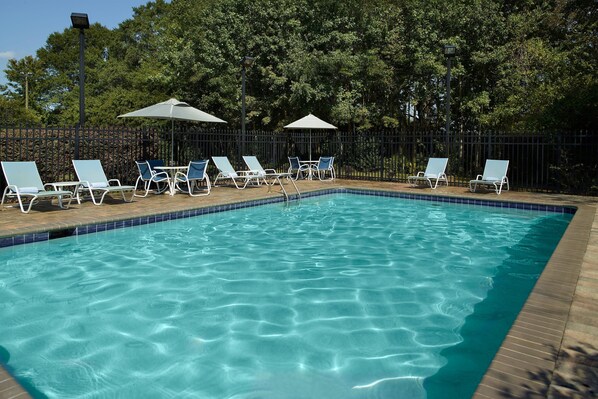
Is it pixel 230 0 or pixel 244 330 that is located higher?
pixel 230 0

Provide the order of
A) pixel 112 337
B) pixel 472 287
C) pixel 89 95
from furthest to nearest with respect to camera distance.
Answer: pixel 89 95
pixel 472 287
pixel 112 337

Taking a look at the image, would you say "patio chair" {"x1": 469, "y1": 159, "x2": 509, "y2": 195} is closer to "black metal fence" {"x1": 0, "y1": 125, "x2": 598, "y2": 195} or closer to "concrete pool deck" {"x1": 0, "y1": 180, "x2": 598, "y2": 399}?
"black metal fence" {"x1": 0, "y1": 125, "x2": 598, "y2": 195}

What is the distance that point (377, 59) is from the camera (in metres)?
19.0

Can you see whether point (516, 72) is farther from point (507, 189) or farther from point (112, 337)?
point (112, 337)

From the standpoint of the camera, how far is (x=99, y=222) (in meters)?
7.12

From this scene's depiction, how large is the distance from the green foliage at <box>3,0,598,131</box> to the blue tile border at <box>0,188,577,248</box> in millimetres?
6305

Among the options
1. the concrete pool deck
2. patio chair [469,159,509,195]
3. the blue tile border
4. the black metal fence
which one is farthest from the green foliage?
the concrete pool deck

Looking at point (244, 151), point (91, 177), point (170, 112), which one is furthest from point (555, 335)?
point (244, 151)

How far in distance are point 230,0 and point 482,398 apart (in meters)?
21.0

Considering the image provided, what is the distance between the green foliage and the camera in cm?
1712

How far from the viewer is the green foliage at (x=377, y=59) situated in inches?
674

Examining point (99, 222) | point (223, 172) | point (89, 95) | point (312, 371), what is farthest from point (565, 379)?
point (89, 95)

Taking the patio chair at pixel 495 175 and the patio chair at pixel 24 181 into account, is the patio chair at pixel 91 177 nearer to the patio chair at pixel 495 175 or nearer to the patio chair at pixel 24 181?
the patio chair at pixel 24 181

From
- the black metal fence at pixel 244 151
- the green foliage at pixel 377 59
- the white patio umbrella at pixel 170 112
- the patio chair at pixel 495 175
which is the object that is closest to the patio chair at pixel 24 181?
the black metal fence at pixel 244 151
